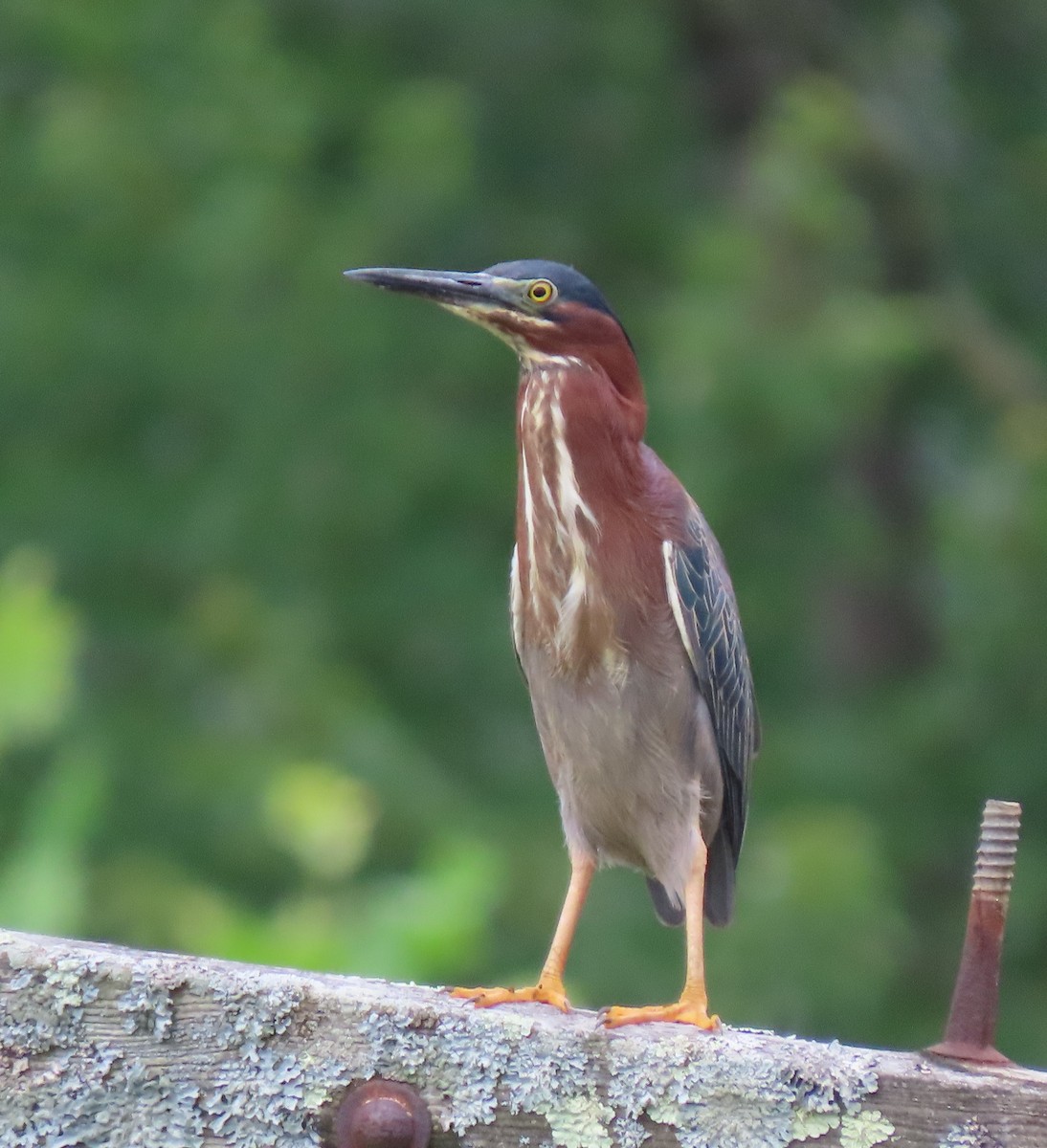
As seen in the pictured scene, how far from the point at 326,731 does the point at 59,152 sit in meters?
2.74

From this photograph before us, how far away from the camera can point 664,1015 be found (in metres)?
2.37

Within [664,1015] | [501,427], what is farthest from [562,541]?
[501,427]

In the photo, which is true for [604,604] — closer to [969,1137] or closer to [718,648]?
[718,648]

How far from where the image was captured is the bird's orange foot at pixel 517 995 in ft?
7.32

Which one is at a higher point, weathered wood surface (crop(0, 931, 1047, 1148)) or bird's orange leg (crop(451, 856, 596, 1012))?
weathered wood surface (crop(0, 931, 1047, 1148))

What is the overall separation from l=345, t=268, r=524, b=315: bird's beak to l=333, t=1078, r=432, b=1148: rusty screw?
4.10 ft

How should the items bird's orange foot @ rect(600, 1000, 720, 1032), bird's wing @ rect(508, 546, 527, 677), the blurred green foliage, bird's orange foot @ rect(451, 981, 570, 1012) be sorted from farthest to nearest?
the blurred green foliage
bird's wing @ rect(508, 546, 527, 677)
bird's orange foot @ rect(451, 981, 570, 1012)
bird's orange foot @ rect(600, 1000, 720, 1032)

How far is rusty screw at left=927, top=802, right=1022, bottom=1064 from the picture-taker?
6.14ft

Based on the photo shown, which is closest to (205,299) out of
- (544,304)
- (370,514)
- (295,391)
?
(295,391)

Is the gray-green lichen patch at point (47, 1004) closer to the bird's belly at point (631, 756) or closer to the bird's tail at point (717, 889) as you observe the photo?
the bird's belly at point (631, 756)

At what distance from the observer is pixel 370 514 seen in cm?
837

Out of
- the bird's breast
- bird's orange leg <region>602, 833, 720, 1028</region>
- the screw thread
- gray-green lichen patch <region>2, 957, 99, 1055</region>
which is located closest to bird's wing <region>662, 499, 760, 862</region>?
the bird's breast

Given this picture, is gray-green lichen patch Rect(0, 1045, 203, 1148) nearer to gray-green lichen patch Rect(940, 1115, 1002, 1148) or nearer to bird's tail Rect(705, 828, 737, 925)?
gray-green lichen patch Rect(940, 1115, 1002, 1148)

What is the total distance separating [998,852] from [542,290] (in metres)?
1.26
